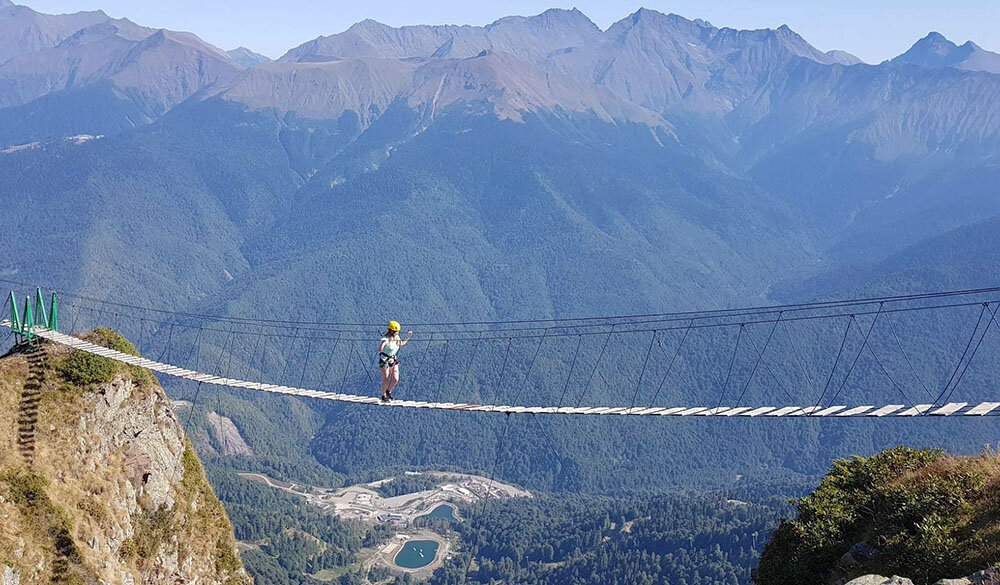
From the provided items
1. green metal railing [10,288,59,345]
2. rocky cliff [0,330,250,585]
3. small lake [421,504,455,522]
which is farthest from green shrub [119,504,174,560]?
small lake [421,504,455,522]

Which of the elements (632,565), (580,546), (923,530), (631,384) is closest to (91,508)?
(923,530)

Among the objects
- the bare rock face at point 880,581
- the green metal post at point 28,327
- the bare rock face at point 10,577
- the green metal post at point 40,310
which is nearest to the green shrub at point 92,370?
the green metal post at point 28,327

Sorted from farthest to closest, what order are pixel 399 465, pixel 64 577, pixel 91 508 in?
1. pixel 399 465
2. pixel 91 508
3. pixel 64 577

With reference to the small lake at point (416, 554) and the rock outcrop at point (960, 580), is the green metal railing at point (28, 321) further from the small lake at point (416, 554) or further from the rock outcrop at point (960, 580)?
the small lake at point (416, 554)

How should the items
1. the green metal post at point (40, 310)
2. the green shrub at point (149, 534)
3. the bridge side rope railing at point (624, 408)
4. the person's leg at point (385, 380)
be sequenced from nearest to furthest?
the bridge side rope railing at point (624, 408)
the person's leg at point (385, 380)
the green shrub at point (149, 534)
the green metal post at point (40, 310)

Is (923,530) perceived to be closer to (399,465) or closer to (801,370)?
(399,465)

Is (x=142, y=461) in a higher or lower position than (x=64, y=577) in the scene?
higher
